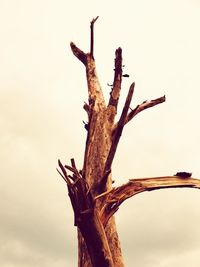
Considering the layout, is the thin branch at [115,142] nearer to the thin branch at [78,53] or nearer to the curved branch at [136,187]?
the curved branch at [136,187]

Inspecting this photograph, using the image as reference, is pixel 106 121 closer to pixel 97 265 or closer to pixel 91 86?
pixel 91 86

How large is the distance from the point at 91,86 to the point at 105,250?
434cm

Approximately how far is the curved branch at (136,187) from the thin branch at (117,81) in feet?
7.64

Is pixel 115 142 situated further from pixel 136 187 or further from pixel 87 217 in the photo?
pixel 87 217

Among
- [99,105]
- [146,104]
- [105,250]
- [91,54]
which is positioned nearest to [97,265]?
[105,250]

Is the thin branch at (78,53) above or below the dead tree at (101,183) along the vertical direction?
above

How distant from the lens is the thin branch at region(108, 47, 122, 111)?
768 cm

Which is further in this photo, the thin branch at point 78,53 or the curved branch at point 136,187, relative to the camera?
the thin branch at point 78,53

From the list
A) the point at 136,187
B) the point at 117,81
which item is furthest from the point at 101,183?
the point at 117,81

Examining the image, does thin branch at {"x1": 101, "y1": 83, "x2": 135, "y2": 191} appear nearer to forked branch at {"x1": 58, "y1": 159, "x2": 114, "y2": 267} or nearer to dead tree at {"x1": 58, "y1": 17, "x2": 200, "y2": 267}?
dead tree at {"x1": 58, "y1": 17, "x2": 200, "y2": 267}

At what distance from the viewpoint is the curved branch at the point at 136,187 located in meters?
5.23

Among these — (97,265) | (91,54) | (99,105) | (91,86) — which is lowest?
(97,265)

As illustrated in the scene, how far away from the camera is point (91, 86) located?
8328 mm

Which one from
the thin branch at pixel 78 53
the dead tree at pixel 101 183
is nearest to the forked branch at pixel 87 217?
the dead tree at pixel 101 183
